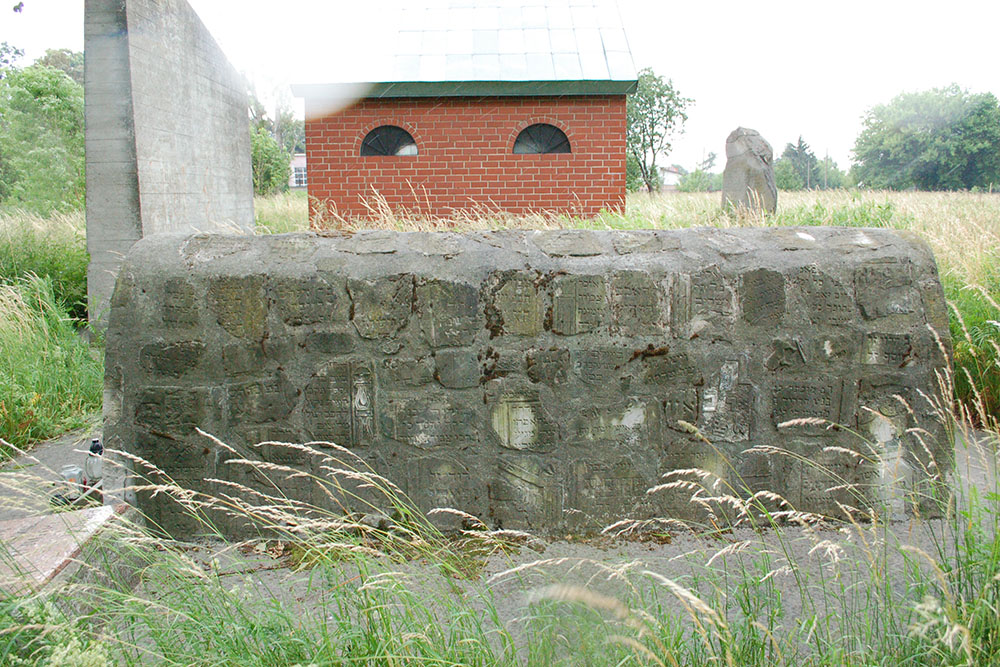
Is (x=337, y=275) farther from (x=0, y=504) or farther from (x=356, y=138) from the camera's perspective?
(x=356, y=138)

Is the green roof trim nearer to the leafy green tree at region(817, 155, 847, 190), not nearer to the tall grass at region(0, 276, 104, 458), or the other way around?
the tall grass at region(0, 276, 104, 458)

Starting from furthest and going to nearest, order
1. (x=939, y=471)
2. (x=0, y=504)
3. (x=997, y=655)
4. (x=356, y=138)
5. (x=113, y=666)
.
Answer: (x=356, y=138)
(x=0, y=504)
(x=939, y=471)
(x=113, y=666)
(x=997, y=655)

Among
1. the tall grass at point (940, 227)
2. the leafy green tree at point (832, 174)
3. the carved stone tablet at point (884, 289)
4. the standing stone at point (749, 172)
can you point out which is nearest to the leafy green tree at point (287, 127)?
the tall grass at point (940, 227)

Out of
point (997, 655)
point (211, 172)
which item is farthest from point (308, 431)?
point (211, 172)

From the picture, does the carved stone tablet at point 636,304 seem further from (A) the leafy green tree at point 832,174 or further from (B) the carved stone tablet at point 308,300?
(A) the leafy green tree at point 832,174

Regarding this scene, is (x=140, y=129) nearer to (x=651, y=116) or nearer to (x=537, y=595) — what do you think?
(x=537, y=595)

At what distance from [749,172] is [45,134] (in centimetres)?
1625

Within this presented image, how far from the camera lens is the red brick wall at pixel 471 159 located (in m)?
11.1

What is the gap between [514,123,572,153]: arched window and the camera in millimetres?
11328

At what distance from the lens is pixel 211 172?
30.0 feet

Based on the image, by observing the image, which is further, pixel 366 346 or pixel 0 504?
pixel 0 504

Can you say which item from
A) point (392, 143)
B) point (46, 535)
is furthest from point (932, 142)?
point (46, 535)

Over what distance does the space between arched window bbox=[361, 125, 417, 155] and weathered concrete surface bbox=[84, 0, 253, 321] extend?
2833 millimetres

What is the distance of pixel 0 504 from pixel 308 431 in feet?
5.91
